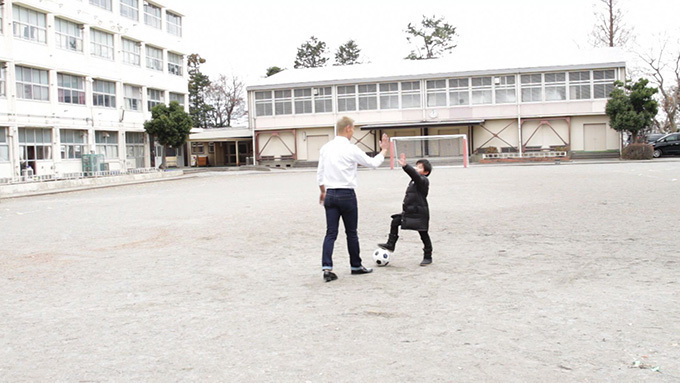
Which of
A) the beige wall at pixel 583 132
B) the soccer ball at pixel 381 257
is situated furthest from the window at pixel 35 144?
the beige wall at pixel 583 132

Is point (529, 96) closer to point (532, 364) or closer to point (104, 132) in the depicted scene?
point (104, 132)

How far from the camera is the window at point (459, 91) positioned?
161 feet

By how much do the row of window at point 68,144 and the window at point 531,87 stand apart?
29.1 m

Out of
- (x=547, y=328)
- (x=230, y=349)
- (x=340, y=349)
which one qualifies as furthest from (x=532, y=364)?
(x=230, y=349)

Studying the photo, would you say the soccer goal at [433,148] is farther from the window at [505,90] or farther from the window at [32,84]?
the window at [32,84]

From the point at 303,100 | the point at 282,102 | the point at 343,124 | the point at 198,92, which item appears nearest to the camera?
the point at 343,124

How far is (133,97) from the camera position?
47.7 meters

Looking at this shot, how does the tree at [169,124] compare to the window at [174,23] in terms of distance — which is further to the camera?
the window at [174,23]

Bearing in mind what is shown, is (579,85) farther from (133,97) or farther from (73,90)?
(73,90)

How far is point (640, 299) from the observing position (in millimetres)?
5477

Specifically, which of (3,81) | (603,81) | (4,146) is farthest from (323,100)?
(4,146)

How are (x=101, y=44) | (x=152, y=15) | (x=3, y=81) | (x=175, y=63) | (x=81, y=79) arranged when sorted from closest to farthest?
(x=3, y=81) < (x=81, y=79) < (x=101, y=44) < (x=152, y=15) < (x=175, y=63)

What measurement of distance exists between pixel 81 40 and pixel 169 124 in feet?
25.2

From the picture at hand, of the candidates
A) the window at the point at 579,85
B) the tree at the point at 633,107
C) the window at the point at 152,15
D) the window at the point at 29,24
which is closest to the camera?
the window at the point at 29,24
